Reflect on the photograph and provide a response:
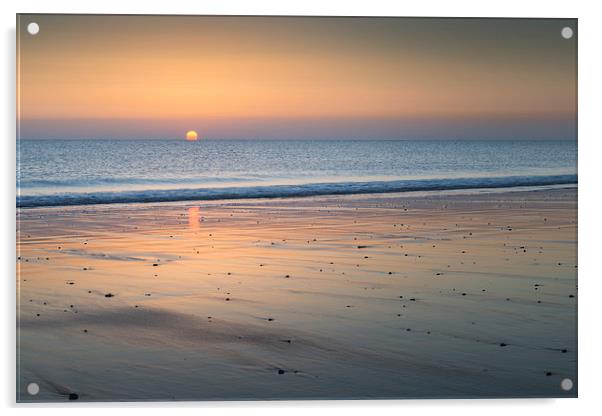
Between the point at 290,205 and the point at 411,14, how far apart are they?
122 centimetres

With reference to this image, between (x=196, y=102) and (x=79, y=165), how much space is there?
69 centimetres

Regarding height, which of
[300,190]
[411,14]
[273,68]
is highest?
[411,14]

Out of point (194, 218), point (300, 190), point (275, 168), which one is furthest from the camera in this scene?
point (300, 190)

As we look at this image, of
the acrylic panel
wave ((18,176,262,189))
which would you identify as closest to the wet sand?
the acrylic panel

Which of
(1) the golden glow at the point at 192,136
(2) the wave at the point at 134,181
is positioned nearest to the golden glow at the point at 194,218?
(2) the wave at the point at 134,181

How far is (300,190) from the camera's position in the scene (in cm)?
582

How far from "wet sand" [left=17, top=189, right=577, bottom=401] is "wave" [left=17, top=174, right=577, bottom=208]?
53mm

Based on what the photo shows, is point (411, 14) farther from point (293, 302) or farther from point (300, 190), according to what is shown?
point (293, 302)

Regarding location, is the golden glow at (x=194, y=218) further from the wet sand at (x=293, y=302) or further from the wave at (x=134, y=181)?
the wave at (x=134, y=181)

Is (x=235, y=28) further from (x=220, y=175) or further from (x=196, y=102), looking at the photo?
(x=220, y=175)

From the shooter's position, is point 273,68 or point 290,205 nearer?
point 273,68

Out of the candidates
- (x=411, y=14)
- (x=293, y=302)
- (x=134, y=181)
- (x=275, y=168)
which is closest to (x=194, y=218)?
(x=134, y=181)

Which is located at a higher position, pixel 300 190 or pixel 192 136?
pixel 192 136

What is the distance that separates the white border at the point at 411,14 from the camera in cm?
522
